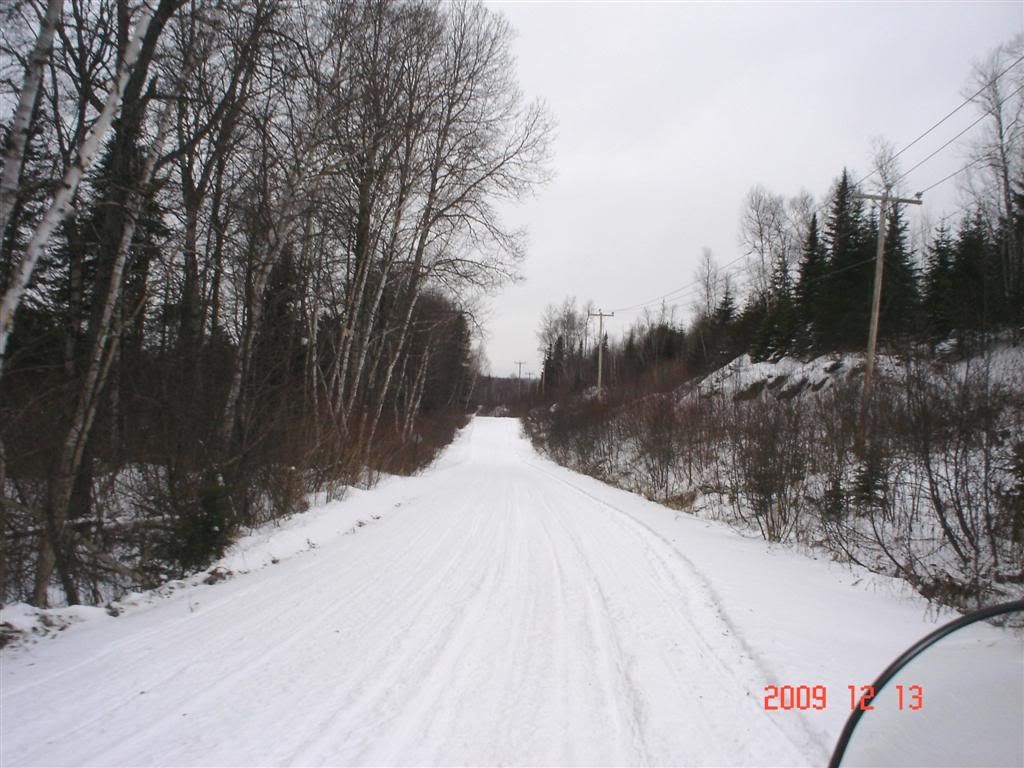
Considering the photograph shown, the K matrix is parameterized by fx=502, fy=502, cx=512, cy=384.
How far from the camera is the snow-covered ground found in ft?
9.17

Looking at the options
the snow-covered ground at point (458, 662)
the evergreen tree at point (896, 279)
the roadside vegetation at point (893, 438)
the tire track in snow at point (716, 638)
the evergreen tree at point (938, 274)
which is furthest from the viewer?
the evergreen tree at point (896, 279)

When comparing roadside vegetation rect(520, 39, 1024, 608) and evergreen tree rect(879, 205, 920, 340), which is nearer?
roadside vegetation rect(520, 39, 1024, 608)

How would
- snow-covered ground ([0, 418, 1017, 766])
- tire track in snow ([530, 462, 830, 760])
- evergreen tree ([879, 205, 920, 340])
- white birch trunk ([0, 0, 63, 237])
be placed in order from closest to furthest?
snow-covered ground ([0, 418, 1017, 766]) → tire track in snow ([530, 462, 830, 760]) → white birch trunk ([0, 0, 63, 237]) → evergreen tree ([879, 205, 920, 340])

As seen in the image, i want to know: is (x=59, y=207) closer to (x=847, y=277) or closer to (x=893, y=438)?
(x=893, y=438)

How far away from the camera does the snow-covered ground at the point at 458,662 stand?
2795mm

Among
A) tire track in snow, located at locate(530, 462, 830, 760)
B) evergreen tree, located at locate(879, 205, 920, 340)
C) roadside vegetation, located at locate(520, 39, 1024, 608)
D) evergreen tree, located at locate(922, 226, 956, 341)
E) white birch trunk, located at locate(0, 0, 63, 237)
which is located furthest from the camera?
evergreen tree, located at locate(879, 205, 920, 340)

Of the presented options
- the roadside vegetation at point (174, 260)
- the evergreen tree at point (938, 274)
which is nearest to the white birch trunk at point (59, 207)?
the roadside vegetation at point (174, 260)

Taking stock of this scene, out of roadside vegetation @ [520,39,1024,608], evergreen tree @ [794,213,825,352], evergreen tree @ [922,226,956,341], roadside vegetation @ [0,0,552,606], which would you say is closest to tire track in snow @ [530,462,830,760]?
roadside vegetation @ [520,39,1024,608]
